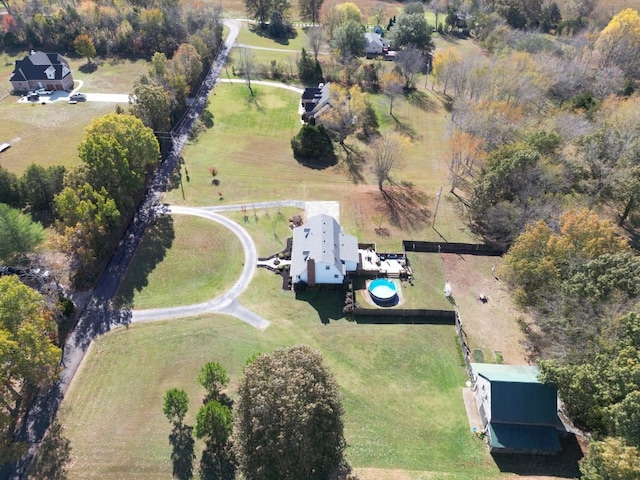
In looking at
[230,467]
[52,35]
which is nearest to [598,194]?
[230,467]

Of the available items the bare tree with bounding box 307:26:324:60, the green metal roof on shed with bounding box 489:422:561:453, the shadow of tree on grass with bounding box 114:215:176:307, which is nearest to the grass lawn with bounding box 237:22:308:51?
the bare tree with bounding box 307:26:324:60

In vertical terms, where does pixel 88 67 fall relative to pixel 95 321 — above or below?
above

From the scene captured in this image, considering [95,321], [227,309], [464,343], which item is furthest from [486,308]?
[95,321]

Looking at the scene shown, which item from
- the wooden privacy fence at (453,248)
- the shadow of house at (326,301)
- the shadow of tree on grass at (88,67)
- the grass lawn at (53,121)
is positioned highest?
the shadow of tree on grass at (88,67)

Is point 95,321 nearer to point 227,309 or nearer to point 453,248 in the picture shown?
point 227,309

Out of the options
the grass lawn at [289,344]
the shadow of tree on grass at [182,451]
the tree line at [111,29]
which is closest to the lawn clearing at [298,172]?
the grass lawn at [289,344]

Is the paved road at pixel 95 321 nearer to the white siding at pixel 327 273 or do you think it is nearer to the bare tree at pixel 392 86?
the white siding at pixel 327 273
